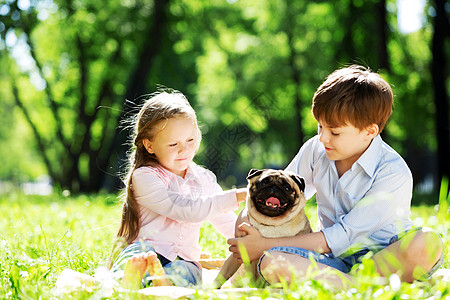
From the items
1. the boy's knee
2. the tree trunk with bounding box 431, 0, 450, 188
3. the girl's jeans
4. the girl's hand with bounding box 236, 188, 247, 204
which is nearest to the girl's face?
the girl's hand with bounding box 236, 188, 247, 204

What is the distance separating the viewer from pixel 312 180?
3.65 metres

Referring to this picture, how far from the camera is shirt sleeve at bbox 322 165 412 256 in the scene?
3092 mm

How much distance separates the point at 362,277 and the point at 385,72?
10.8 meters

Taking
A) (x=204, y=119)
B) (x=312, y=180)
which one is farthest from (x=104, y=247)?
(x=204, y=119)

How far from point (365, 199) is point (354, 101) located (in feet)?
1.97

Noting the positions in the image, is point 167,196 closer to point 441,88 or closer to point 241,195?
point 241,195

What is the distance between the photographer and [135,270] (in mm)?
2838

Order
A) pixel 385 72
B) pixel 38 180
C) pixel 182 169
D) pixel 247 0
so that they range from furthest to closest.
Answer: pixel 38 180 < pixel 247 0 < pixel 385 72 < pixel 182 169

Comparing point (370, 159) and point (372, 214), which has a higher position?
point (370, 159)

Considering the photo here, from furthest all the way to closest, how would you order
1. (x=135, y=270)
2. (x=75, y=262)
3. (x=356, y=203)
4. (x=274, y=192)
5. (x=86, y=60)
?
(x=86, y=60) < (x=75, y=262) < (x=356, y=203) < (x=274, y=192) < (x=135, y=270)

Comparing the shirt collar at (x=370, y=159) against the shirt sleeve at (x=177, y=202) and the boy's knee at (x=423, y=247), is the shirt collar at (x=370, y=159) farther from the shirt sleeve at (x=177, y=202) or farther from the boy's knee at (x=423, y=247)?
the shirt sleeve at (x=177, y=202)

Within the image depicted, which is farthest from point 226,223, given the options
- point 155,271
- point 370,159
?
point 370,159

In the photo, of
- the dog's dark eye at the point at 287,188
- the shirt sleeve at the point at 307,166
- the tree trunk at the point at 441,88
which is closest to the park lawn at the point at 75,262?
the dog's dark eye at the point at 287,188

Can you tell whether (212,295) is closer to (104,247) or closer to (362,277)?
(362,277)
